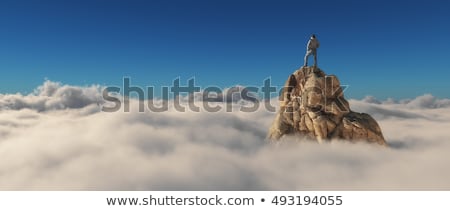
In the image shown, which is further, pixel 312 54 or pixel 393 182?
pixel 312 54

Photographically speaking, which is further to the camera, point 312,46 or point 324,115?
point 324,115

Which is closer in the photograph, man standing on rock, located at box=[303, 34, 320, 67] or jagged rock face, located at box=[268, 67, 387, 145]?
man standing on rock, located at box=[303, 34, 320, 67]

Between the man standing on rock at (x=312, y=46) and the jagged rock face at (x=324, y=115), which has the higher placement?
the man standing on rock at (x=312, y=46)

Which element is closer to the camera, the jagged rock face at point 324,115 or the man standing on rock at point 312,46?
the man standing on rock at point 312,46

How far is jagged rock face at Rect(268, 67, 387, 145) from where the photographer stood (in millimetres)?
64338

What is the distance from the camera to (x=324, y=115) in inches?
2618

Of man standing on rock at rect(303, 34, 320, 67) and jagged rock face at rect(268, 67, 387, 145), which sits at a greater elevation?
man standing on rock at rect(303, 34, 320, 67)

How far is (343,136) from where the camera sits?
64.6m

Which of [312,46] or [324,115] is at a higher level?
[312,46]

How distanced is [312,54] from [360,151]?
23442 millimetres

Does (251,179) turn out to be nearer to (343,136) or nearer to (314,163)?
(314,163)

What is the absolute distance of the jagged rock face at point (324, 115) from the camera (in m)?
64.3
